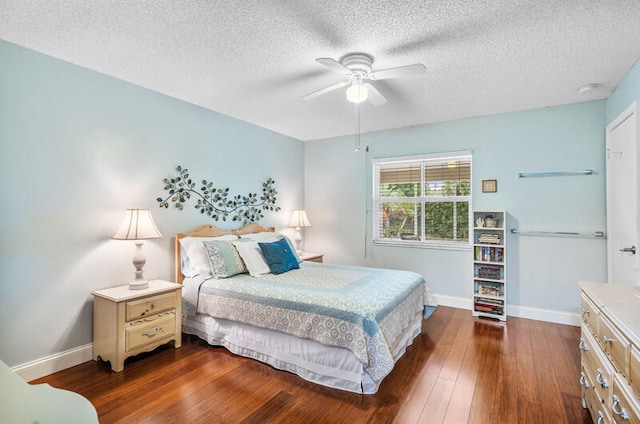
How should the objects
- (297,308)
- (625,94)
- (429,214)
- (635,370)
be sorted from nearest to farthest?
(635,370)
(297,308)
(625,94)
(429,214)

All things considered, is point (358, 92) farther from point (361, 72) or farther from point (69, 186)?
point (69, 186)

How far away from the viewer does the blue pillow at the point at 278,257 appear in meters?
3.49

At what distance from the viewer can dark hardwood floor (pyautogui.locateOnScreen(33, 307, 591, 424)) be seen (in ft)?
6.71

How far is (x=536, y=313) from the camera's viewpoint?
383 centimetres

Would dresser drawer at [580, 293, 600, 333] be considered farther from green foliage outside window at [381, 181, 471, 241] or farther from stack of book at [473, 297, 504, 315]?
green foliage outside window at [381, 181, 471, 241]

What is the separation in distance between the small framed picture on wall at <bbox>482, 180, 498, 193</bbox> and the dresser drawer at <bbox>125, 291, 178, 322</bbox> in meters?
3.81

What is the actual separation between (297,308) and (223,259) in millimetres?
1138

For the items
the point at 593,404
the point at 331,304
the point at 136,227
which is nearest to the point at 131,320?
the point at 136,227

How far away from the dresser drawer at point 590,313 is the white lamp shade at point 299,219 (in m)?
3.58

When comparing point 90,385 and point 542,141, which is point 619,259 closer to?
point 542,141

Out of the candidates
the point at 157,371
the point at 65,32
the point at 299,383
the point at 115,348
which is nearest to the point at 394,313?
the point at 299,383

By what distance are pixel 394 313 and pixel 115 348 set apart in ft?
7.45

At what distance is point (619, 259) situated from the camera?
3084 mm

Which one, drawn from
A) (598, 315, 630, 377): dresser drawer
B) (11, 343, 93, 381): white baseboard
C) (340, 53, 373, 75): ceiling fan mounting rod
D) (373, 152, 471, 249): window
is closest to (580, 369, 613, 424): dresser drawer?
(598, 315, 630, 377): dresser drawer
